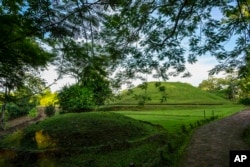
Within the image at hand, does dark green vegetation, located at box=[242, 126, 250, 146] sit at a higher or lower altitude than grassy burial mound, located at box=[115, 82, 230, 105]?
lower

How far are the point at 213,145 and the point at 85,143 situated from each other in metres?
6.22

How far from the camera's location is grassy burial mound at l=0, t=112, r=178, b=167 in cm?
1297

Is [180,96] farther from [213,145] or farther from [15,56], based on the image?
[15,56]

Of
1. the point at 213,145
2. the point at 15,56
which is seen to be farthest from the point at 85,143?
the point at 15,56

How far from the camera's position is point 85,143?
575 inches

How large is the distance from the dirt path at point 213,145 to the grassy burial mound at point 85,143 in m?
0.98

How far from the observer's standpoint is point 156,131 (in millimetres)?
17203

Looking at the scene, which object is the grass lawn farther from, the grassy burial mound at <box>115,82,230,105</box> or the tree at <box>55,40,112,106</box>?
the tree at <box>55,40,112,106</box>

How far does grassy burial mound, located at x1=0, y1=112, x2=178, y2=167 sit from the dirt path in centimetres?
98

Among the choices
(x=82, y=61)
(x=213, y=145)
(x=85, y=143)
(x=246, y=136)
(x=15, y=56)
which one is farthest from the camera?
(x=85, y=143)

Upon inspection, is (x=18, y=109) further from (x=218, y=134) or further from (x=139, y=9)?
(x=139, y=9)

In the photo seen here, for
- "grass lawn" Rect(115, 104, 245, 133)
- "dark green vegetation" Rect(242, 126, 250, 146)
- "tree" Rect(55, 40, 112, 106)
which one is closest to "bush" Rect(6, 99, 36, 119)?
"grass lawn" Rect(115, 104, 245, 133)

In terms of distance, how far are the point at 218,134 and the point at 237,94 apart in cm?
4864

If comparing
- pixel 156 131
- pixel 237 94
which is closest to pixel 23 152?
pixel 156 131
